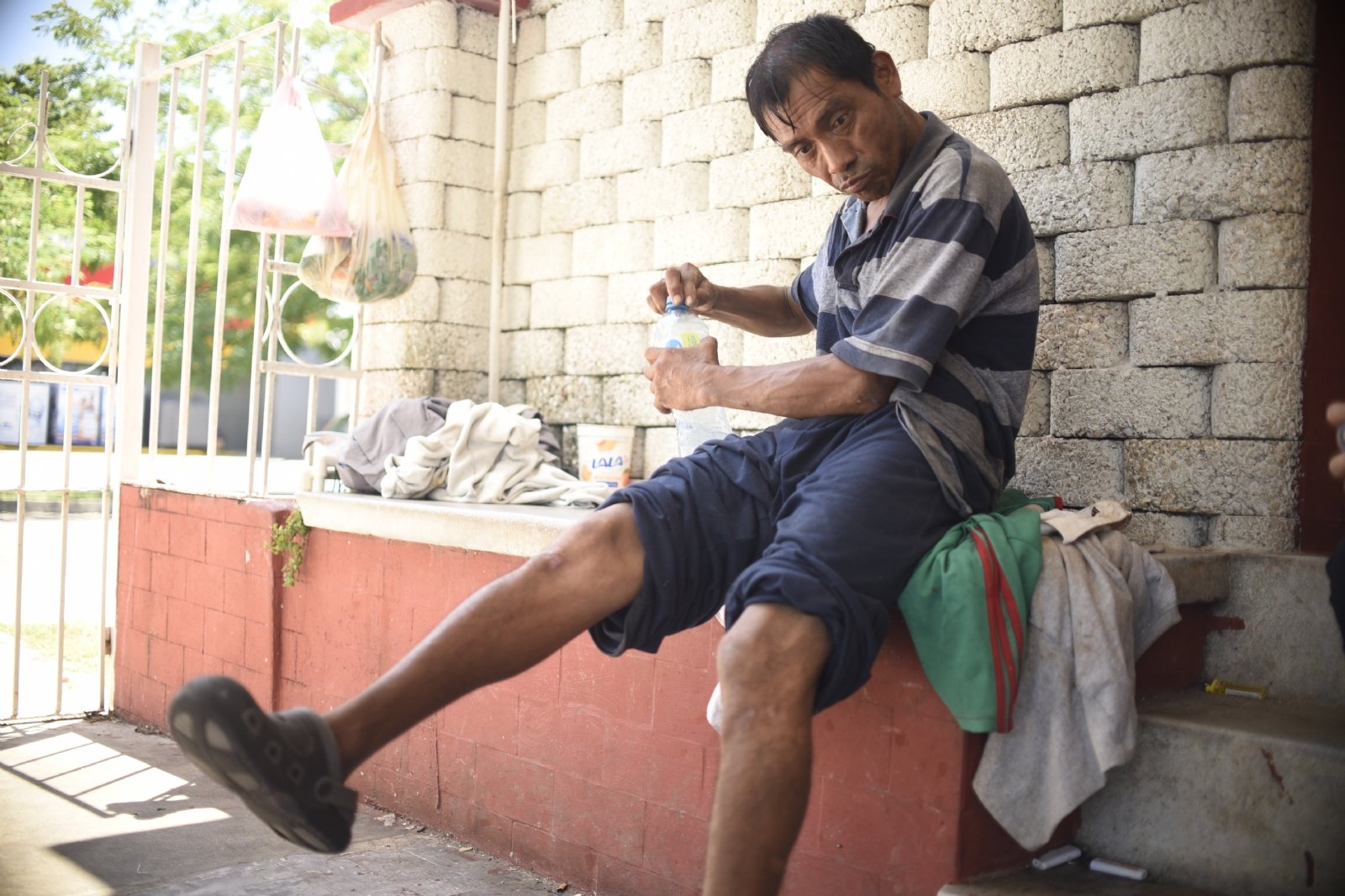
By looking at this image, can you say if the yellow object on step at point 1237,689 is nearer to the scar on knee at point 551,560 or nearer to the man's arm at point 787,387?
the man's arm at point 787,387

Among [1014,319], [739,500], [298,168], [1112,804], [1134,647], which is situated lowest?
[1112,804]

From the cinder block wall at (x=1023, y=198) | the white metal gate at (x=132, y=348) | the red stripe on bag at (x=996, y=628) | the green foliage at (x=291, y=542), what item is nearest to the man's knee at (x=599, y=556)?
the red stripe on bag at (x=996, y=628)

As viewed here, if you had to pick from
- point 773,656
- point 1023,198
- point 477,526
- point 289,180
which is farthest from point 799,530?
point 289,180

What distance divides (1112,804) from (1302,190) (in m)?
1.68

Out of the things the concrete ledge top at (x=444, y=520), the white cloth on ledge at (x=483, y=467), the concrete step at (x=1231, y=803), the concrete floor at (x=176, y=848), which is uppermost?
the white cloth on ledge at (x=483, y=467)

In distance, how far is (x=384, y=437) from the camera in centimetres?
477

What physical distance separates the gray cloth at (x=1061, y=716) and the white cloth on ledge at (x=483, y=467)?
2.09m

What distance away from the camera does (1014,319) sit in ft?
9.02

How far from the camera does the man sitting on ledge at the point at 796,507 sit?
2.08m

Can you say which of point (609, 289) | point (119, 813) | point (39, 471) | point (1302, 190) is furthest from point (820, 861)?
point (39, 471)

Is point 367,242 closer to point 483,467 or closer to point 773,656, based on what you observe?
point 483,467

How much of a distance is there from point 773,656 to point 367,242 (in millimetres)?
3503

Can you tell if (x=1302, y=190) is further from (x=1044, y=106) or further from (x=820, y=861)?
(x=820, y=861)

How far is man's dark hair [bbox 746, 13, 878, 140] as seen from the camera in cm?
275
